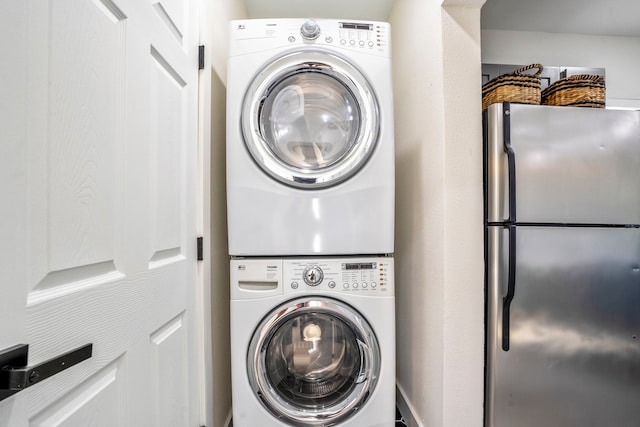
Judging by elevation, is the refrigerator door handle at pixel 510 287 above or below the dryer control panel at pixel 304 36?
below

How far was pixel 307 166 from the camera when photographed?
4.50 ft

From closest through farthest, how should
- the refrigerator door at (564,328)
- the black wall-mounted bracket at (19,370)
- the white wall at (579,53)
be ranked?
1. the black wall-mounted bracket at (19,370)
2. the refrigerator door at (564,328)
3. the white wall at (579,53)

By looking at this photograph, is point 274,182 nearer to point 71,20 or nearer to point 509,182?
point 71,20

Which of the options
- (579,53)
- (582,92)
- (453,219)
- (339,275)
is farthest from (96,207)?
(579,53)

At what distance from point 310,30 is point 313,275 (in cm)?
105

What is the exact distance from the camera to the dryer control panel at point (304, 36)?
1.35 m

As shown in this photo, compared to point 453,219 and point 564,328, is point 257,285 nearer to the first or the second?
point 453,219

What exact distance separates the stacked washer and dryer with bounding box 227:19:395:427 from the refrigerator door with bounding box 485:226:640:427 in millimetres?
514

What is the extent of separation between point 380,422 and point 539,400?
2.44 feet

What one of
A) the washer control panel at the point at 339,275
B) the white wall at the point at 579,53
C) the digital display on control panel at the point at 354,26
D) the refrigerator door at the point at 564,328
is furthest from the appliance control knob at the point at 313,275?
the white wall at the point at 579,53

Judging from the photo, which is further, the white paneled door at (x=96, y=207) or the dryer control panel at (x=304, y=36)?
the dryer control panel at (x=304, y=36)

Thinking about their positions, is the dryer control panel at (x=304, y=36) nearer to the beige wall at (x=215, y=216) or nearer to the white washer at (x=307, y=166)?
the white washer at (x=307, y=166)

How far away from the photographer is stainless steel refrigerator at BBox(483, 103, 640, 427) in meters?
1.42

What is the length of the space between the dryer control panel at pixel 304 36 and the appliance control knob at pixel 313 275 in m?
0.96
